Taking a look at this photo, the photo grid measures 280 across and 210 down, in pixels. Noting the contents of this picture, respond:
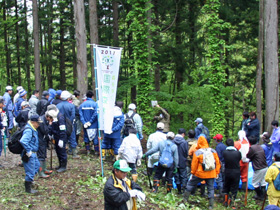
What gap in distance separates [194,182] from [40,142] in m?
4.65

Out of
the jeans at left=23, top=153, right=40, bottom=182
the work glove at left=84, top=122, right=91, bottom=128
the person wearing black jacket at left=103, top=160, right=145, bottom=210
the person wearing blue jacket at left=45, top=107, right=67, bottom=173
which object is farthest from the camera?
the work glove at left=84, top=122, right=91, bottom=128

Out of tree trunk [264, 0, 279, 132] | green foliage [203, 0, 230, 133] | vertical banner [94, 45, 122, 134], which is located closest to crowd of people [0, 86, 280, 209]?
vertical banner [94, 45, 122, 134]

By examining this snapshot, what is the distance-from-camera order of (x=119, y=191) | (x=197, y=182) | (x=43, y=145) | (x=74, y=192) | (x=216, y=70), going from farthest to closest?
(x=216, y=70) → (x=197, y=182) → (x=43, y=145) → (x=74, y=192) → (x=119, y=191)

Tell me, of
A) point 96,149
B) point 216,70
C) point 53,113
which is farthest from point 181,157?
point 216,70

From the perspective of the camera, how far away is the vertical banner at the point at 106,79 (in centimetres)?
845

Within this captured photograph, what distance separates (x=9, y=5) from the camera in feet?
95.1

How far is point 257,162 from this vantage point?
10.0m

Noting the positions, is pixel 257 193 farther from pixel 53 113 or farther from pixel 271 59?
pixel 53 113

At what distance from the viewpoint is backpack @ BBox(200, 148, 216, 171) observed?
8.48 meters

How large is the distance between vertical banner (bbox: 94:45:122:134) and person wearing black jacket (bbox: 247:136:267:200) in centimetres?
491

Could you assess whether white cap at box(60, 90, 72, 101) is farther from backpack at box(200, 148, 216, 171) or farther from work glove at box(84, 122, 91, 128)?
backpack at box(200, 148, 216, 171)

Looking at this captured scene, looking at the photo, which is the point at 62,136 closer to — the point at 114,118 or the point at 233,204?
the point at 114,118

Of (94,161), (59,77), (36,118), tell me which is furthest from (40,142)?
(59,77)

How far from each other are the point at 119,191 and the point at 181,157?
17.0ft
